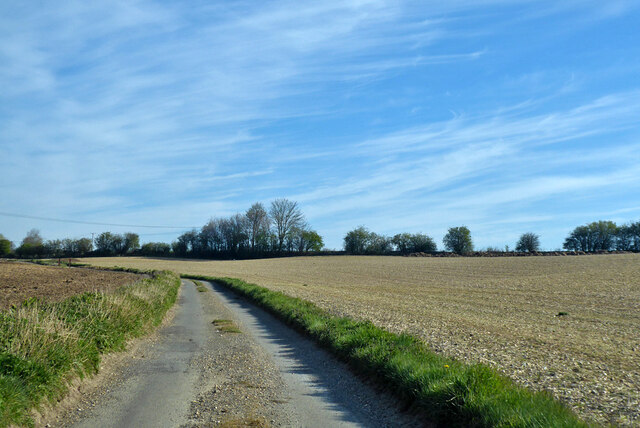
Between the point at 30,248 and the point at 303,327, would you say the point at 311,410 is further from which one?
the point at 30,248

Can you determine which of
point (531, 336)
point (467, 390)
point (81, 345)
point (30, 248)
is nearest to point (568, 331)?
point (531, 336)

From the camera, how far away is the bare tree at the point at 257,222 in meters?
121

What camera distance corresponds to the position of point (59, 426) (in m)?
7.14

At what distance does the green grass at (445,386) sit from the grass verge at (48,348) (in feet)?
18.4

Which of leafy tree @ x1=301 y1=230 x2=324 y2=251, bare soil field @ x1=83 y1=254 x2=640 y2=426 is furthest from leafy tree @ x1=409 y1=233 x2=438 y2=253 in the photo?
bare soil field @ x1=83 y1=254 x2=640 y2=426

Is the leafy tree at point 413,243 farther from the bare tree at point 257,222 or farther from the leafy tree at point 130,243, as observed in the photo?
the leafy tree at point 130,243

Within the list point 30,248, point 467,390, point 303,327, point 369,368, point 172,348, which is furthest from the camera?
point 30,248

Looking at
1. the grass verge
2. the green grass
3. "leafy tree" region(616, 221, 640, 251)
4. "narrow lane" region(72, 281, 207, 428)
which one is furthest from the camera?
"leafy tree" region(616, 221, 640, 251)

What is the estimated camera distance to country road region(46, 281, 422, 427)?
24.2 ft

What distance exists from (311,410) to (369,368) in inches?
92.7

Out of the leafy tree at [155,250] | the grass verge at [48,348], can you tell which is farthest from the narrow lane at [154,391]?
the leafy tree at [155,250]

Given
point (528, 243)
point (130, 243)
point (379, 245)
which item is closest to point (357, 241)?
point (379, 245)

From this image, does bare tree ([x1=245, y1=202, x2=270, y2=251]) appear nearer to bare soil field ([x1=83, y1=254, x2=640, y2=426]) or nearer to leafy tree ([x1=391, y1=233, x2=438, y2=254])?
leafy tree ([x1=391, y1=233, x2=438, y2=254])

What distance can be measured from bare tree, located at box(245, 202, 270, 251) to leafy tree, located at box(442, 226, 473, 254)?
44.0 metres
